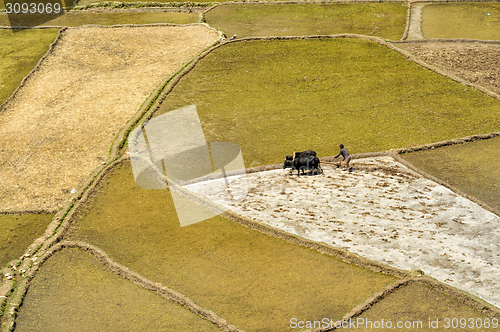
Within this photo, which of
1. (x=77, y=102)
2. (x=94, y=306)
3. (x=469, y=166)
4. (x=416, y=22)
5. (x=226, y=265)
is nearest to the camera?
(x=94, y=306)

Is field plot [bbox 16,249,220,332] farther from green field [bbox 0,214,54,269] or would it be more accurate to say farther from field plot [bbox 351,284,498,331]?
field plot [bbox 351,284,498,331]

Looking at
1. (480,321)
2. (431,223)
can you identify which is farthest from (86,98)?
(480,321)

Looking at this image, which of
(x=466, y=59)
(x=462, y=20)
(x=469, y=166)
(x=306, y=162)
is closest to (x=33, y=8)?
(x=306, y=162)

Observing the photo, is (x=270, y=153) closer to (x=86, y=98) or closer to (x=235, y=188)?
(x=235, y=188)

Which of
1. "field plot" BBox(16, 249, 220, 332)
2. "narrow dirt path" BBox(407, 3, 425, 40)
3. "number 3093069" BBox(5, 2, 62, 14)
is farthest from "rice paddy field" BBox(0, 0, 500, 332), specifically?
"number 3093069" BBox(5, 2, 62, 14)

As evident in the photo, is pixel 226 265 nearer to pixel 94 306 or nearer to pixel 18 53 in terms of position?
pixel 94 306

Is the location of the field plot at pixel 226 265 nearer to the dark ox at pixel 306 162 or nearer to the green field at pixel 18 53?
the dark ox at pixel 306 162
